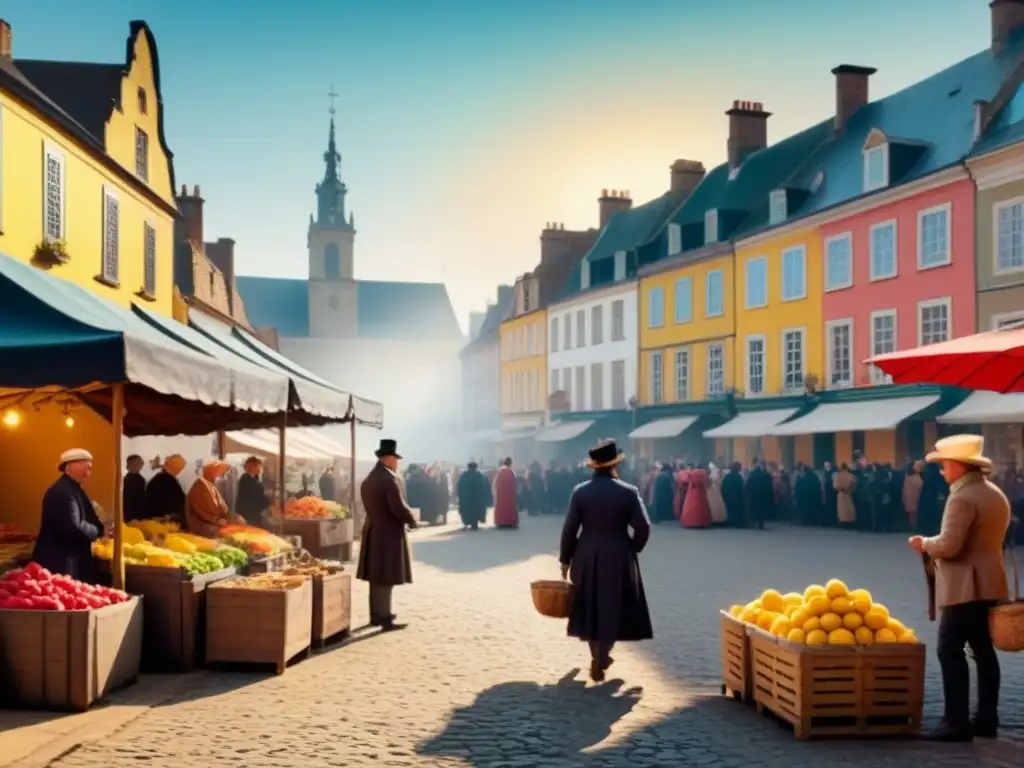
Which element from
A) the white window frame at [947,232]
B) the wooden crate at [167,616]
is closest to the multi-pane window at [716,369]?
the white window frame at [947,232]

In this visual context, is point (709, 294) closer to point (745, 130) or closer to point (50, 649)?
point (745, 130)

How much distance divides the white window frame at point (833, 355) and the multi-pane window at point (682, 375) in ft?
29.9

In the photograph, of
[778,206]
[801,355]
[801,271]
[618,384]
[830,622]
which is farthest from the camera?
[618,384]

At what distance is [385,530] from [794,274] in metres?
27.7

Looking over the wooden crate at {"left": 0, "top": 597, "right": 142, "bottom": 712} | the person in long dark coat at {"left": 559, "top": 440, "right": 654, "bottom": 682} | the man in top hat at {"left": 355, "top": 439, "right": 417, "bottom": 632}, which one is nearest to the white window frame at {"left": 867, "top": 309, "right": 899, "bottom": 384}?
the man in top hat at {"left": 355, "top": 439, "right": 417, "bottom": 632}

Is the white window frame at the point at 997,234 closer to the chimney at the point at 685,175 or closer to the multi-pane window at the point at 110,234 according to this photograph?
the multi-pane window at the point at 110,234

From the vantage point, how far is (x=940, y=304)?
103 feet

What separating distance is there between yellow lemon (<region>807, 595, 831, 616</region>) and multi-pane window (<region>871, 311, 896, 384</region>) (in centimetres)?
2573

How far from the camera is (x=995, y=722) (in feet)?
25.9

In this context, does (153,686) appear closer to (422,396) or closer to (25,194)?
(25,194)

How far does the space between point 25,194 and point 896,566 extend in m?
13.6

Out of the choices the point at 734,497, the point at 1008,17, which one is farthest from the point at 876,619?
the point at 1008,17

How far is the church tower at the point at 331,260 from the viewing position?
350 feet

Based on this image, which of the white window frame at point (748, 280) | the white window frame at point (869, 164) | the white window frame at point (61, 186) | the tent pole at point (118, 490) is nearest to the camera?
the tent pole at point (118, 490)
